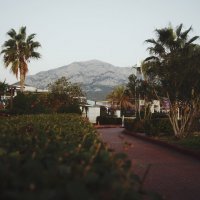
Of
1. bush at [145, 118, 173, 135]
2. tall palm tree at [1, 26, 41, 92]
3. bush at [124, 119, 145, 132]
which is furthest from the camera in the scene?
tall palm tree at [1, 26, 41, 92]

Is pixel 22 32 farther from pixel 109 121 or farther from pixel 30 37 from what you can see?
pixel 109 121


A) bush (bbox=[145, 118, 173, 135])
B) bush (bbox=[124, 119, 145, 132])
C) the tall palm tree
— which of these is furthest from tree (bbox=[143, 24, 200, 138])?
the tall palm tree

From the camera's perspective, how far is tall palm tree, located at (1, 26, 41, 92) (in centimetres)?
4494

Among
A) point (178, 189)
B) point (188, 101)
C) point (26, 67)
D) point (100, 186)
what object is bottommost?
point (178, 189)

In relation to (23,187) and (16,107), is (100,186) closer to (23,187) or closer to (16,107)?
(23,187)

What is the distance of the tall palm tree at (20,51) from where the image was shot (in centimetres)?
4494

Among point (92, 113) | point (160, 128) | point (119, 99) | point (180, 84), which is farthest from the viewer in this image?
point (119, 99)

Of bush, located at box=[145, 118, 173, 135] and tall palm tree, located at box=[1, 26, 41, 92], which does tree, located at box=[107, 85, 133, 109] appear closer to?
tall palm tree, located at box=[1, 26, 41, 92]

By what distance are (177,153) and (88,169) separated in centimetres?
1454

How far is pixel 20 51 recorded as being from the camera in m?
45.5

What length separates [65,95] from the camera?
153ft

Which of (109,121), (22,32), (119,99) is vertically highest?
(22,32)

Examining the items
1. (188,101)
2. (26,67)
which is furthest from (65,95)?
(188,101)

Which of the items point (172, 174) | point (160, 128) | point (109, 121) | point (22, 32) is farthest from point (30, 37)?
point (172, 174)
